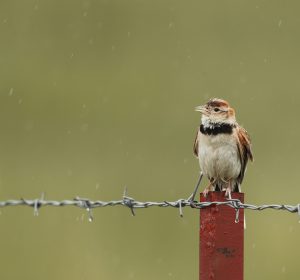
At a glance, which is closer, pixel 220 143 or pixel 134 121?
pixel 220 143

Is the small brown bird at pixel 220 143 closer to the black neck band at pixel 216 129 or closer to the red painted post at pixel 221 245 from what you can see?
the black neck band at pixel 216 129

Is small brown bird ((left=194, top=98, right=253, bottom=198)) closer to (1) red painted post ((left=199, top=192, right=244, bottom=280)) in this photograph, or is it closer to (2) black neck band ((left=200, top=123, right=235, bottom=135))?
(2) black neck band ((left=200, top=123, right=235, bottom=135))

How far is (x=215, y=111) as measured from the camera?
28.6ft

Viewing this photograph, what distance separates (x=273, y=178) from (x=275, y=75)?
240 inches

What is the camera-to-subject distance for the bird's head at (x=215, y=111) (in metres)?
8.73

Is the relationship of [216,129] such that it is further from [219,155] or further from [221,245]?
[221,245]

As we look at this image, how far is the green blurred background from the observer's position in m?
15.0

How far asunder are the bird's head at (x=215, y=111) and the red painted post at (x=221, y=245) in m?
2.66

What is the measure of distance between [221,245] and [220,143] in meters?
2.85

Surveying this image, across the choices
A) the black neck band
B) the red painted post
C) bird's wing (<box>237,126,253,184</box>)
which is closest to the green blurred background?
bird's wing (<box>237,126,253,184</box>)

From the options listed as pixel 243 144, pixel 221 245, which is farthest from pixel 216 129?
pixel 221 245

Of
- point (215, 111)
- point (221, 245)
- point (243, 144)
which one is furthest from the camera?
point (243, 144)

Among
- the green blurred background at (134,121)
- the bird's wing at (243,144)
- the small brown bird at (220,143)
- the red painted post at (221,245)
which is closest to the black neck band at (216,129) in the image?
A: the small brown bird at (220,143)

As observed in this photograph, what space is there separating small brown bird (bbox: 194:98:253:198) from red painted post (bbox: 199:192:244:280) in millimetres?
2645
